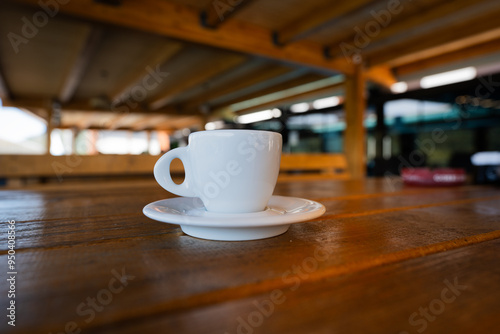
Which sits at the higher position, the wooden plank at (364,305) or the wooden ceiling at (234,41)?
the wooden ceiling at (234,41)

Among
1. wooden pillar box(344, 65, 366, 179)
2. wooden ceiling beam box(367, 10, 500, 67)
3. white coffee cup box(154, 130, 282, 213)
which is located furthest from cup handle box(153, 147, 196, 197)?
wooden pillar box(344, 65, 366, 179)

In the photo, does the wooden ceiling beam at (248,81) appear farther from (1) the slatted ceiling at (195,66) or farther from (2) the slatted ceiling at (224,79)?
(1) the slatted ceiling at (195,66)

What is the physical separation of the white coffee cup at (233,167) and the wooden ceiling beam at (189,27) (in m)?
2.03

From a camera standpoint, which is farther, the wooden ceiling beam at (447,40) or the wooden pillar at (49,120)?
the wooden pillar at (49,120)

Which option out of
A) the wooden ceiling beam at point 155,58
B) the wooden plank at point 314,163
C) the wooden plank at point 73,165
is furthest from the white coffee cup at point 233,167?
the wooden ceiling beam at point 155,58

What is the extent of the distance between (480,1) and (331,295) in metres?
2.60

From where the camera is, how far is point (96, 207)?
1.79ft

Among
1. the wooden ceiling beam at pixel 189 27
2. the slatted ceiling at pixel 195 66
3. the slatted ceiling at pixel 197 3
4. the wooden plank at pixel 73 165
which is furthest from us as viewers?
the slatted ceiling at pixel 195 66

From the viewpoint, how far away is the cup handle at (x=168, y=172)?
381 mm

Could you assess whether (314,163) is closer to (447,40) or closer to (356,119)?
(356,119)

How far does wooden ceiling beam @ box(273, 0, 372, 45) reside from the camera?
2072mm

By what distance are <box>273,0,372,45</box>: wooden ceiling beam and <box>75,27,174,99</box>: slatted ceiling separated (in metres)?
1.03

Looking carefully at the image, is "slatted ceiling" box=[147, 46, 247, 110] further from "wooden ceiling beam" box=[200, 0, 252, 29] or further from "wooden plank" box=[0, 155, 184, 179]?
"wooden plank" box=[0, 155, 184, 179]

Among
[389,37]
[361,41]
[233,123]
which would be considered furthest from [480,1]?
[233,123]
